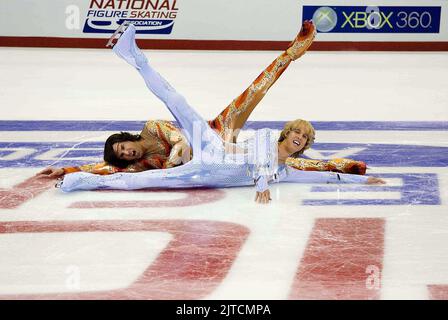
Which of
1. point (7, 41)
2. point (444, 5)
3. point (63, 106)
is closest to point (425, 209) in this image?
point (63, 106)

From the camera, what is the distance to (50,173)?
4.90m

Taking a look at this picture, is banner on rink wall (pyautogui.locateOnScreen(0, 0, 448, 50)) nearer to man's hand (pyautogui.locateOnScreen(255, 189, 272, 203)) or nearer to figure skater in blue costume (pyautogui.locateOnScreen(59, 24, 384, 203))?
figure skater in blue costume (pyautogui.locateOnScreen(59, 24, 384, 203))

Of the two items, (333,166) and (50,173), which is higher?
(333,166)

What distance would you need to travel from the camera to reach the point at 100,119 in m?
6.89

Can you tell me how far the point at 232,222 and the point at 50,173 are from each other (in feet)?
4.45

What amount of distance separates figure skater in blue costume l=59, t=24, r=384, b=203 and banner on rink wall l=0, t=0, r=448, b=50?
7.32 m

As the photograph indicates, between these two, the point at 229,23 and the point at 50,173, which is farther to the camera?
the point at 229,23

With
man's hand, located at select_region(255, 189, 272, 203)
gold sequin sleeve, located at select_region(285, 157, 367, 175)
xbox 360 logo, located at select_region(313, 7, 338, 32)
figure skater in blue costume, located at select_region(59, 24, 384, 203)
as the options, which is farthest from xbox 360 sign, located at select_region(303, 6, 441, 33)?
man's hand, located at select_region(255, 189, 272, 203)

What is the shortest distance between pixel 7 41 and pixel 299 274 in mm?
9619

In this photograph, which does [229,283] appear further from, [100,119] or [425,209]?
[100,119]

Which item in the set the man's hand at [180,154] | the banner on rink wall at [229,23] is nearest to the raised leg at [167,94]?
the man's hand at [180,154]

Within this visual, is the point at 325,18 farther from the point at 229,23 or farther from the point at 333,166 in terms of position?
the point at 333,166

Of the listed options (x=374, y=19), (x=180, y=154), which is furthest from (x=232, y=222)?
(x=374, y=19)

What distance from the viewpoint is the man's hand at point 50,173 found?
485 cm
